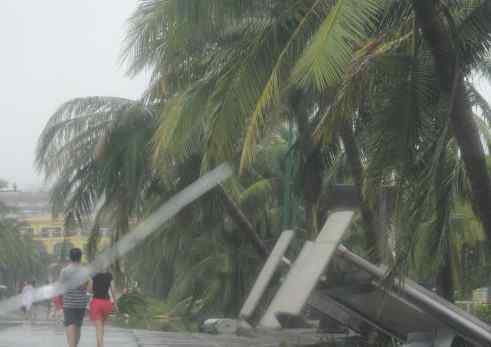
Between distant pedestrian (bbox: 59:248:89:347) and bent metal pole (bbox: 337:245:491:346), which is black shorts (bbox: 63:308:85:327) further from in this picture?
bent metal pole (bbox: 337:245:491:346)

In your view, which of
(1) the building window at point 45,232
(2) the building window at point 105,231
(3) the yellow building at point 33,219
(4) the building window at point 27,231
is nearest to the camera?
(2) the building window at point 105,231

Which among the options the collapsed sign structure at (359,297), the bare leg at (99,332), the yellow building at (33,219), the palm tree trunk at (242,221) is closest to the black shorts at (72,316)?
the bare leg at (99,332)

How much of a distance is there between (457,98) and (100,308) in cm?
501

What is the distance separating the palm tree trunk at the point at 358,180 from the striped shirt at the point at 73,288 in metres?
3.81

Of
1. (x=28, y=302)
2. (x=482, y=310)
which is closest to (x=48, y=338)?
(x=28, y=302)

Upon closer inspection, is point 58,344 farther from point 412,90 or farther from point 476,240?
point 476,240

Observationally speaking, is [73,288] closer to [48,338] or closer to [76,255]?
[76,255]

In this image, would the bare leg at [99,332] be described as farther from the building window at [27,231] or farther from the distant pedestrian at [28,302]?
the building window at [27,231]

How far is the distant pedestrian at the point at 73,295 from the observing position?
10977mm

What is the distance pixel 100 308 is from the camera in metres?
12.0

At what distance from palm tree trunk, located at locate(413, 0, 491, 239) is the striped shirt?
14.4ft

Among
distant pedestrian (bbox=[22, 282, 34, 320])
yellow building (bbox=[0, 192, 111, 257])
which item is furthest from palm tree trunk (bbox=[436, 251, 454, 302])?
yellow building (bbox=[0, 192, 111, 257])

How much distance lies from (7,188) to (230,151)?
35.7 meters

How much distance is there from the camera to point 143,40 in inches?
504
